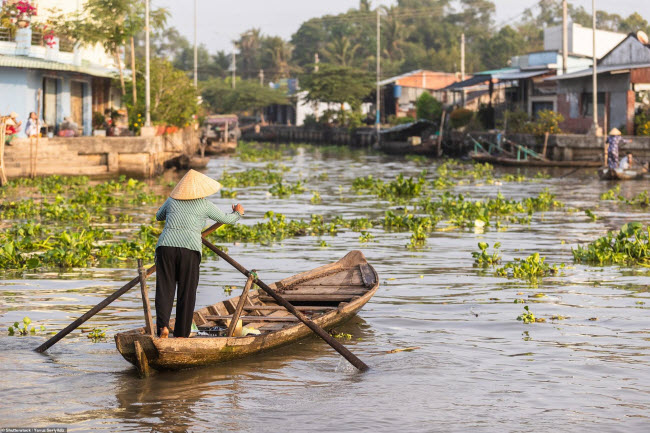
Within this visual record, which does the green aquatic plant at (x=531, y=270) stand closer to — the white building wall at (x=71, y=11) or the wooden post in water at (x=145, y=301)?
the wooden post in water at (x=145, y=301)

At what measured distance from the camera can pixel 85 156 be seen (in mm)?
31078

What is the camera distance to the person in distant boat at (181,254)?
8.19 metres

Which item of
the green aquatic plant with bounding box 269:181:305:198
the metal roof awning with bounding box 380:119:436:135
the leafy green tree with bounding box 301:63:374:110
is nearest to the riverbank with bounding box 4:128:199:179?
the green aquatic plant with bounding box 269:181:305:198

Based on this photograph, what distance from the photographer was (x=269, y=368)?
28.2ft

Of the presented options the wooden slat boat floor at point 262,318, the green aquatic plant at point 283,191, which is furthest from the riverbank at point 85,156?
the wooden slat boat floor at point 262,318

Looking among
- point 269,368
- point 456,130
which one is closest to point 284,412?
point 269,368

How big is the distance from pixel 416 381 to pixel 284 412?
55.6 inches

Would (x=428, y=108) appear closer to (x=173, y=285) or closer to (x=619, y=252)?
(x=619, y=252)

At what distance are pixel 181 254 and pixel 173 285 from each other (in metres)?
Answer: 0.29

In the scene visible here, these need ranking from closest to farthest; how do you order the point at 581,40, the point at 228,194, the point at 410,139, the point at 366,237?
1. the point at 366,237
2. the point at 228,194
3. the point at 581,40
4. the point at 410,139

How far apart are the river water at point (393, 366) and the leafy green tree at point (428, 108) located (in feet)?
141

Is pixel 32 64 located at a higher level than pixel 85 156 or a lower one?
higher

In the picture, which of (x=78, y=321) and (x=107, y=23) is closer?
(x=78, y=321)

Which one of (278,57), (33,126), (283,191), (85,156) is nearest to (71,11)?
(85,156)
